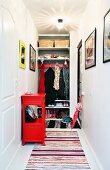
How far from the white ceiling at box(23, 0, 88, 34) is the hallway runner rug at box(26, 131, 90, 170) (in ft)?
8.17

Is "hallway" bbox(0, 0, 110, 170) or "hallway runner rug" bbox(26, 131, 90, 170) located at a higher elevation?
"hallway" bbox(0, 0, 110, 170)

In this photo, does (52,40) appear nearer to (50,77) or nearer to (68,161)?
(50,77)

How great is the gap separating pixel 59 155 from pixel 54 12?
2.72 meters

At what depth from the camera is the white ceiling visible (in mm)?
3511

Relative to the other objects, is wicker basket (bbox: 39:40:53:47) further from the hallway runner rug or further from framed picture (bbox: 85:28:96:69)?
the hallway runner rug

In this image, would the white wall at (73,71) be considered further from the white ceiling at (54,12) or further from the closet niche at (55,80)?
the white ceiling at (54,12)

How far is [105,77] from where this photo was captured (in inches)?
88.1

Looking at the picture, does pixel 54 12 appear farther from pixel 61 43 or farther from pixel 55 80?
pixel 55 80

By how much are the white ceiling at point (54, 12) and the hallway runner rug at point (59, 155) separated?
249 centimetres

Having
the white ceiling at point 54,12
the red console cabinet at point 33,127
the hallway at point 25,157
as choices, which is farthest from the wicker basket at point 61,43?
the hallway at point 25,157

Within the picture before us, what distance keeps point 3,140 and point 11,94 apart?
2.11ft

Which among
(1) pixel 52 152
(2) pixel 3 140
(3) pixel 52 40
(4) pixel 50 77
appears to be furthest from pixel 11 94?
(3) pixel 52 40

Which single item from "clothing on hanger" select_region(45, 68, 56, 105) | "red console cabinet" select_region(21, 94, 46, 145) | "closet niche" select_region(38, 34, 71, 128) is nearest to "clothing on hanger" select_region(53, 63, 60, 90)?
"closet niche" select_region(38, 34, 71, 128)

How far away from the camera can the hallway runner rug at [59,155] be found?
2.63 m
